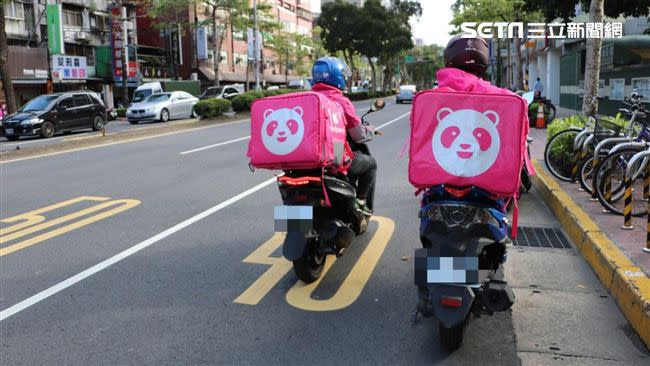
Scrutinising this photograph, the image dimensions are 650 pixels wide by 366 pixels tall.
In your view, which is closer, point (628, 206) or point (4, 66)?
point (628, 206)

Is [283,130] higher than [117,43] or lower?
lower

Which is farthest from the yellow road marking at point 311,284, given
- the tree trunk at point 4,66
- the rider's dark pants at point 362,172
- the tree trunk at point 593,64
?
the tree trunk at point 4,66

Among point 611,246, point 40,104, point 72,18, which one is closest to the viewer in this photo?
point 611,246

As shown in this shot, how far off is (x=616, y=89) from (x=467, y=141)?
19.4 m

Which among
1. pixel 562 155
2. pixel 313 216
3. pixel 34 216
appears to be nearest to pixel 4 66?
pixel 34 216

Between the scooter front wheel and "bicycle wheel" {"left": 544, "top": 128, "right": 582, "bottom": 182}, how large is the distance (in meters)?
5.32

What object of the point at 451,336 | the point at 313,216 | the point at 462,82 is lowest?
the point at 451,336

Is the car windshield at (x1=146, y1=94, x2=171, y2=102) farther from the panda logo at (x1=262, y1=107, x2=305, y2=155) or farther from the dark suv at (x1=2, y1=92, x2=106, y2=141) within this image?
the panda logo at (x1=262, y1=107, x2=305, y2=155)

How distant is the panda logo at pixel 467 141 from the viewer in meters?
3.34

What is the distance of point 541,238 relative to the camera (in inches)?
247

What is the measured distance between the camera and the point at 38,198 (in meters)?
8.52

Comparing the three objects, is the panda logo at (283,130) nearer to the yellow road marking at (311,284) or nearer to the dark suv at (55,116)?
the yellow road marking at (311,284)

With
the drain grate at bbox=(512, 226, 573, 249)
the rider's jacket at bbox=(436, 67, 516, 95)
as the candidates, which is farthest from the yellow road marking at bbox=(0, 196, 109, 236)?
the drain grate at bbox=(512, 226, 573, 249)

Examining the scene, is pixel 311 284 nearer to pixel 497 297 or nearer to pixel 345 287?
pixel 345 287
